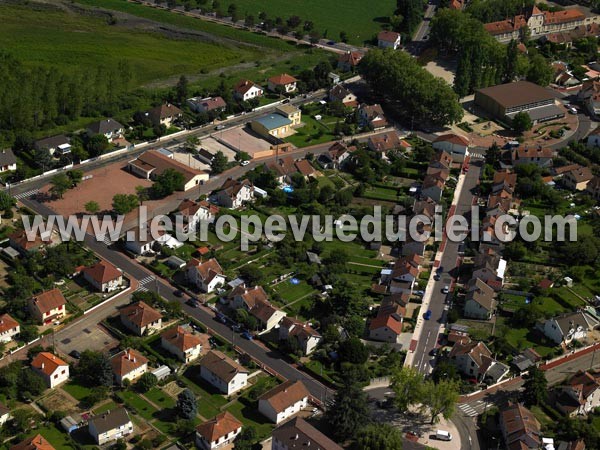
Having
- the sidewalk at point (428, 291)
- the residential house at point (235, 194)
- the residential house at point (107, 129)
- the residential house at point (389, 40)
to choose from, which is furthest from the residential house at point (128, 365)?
the residential house at point (389, 40)

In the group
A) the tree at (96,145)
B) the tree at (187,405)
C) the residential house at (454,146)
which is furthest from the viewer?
the residential house at (454,146)

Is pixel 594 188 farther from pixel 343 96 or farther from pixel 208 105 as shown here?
pixel 208 105

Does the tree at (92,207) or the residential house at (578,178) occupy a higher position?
the residential house at (578,178)

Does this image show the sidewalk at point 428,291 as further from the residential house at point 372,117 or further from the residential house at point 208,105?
the residential house at point 208,105

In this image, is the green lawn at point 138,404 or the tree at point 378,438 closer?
the tree at point 378,438

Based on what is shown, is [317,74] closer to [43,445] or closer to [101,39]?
[101,39]

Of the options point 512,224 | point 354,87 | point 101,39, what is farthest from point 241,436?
point 101,39

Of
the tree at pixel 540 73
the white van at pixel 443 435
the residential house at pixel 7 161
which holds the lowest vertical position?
the white van at pixel 443 435

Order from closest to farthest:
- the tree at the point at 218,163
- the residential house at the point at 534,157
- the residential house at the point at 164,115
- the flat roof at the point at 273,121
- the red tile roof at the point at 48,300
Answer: the red tile roof at the point at 48,300 < the tree at the point at 218,163 < the residential house at the point at 534,157 < the flat roof at the point at 273,121 < the residential house at the point at 164,115

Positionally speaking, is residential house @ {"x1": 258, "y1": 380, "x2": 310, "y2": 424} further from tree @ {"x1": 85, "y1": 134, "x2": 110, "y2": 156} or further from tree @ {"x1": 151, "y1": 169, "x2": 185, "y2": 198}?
tree @ {"x1": 85, "y1": 134, "x2": 110, "y2": 156}
